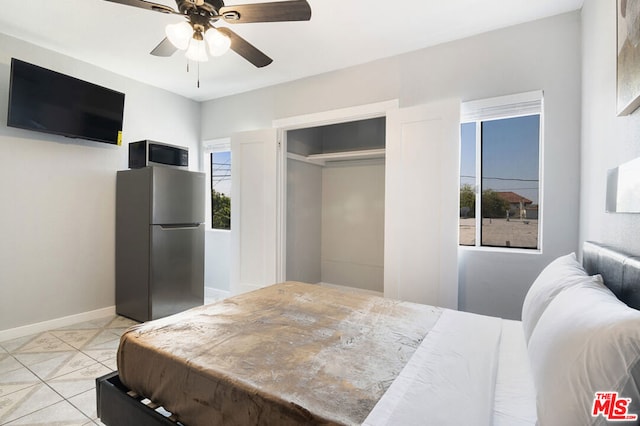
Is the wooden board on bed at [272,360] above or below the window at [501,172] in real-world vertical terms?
below

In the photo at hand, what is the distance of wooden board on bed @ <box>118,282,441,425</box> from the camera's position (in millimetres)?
976

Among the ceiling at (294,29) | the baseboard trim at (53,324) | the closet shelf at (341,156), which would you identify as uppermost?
the ceiling at (294,29)

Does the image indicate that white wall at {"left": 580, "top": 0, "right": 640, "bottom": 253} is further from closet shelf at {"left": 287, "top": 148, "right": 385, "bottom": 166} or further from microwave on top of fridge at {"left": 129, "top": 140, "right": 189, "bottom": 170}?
microwave on top of fridge at {"left": 129, "top": 140, "right": 189, "bottom": 170}

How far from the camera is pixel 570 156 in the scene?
2.33 m

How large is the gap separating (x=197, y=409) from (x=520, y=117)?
323 cm

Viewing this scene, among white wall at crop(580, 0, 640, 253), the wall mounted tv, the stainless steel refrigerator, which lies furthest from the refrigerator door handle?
white wall at crop(580, 0, 640, 253)

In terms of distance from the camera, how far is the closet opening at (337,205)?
4297 mm

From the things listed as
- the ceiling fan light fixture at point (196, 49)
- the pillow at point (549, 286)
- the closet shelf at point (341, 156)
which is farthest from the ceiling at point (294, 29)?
the pillow at point (549, 286)

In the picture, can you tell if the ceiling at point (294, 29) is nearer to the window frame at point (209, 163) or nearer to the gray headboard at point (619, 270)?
the window frame at point (209, 163)

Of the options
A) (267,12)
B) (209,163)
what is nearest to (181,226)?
(209,163)

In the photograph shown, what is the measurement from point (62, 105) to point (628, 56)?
13.9ft

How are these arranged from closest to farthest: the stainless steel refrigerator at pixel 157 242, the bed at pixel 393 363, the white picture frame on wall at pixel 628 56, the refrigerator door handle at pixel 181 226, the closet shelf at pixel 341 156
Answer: the bed at pixel 393 363
the white picture frame on wall at pixel 628 56
the stainless steel refrigerator at pixel 157 242
the refrigerator door handle at pixel 181 226
the closet shelf at pixel 341 156

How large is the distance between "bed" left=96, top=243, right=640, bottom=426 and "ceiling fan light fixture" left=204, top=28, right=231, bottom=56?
163 cm

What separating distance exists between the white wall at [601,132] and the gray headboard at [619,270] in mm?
96
